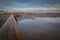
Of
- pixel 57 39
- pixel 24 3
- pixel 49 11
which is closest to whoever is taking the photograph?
pixel 57 39

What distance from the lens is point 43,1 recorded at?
20.0 feet

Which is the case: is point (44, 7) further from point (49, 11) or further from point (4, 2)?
point (4, 2)

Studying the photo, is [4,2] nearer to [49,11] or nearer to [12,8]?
[12,8]

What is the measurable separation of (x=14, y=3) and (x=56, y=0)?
2.15 metres

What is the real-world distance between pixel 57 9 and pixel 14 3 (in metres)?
2.11

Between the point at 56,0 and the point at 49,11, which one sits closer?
the point at 49,11

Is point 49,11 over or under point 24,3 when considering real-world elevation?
under

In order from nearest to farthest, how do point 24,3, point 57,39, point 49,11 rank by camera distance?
point 57,39
point 49,11
point 24,3

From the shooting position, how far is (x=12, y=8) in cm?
562

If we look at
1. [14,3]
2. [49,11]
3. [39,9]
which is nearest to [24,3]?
[14,3]

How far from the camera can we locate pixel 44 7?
232 inches

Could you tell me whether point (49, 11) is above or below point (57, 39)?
below

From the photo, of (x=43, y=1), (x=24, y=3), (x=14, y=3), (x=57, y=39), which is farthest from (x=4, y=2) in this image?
(x=57, y=39)

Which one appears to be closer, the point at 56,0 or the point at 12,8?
the point at 12,8
